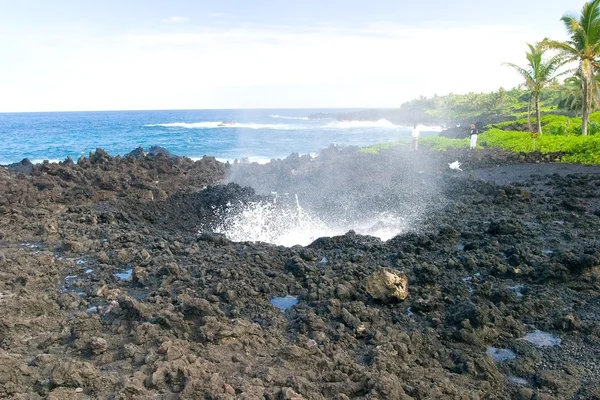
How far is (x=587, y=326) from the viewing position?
6.35 m

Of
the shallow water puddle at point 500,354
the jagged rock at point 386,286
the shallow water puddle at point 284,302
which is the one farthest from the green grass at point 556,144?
the shallow water puddle at point 284,302

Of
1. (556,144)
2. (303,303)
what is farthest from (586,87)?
(303,303)

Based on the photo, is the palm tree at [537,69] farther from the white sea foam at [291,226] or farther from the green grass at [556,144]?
the white sea foam at [291,226]

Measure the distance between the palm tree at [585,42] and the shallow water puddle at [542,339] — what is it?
2119 cm

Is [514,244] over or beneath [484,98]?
beneath

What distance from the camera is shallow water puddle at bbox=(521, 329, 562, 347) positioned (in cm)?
615

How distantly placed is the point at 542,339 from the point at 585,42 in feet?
72.0

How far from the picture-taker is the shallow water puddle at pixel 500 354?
19.1ft

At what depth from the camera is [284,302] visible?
24.2 ft

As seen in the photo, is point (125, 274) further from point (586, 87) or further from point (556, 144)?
point (586, 87)

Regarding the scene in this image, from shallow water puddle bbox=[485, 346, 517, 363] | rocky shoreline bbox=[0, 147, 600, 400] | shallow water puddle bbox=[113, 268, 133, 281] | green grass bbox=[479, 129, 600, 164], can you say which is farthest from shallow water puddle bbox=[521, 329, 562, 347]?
green grass bbox=[479, 129, 600, 164]

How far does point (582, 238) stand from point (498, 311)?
4.50 m

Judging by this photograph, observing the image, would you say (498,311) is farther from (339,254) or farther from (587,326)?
(339,254)

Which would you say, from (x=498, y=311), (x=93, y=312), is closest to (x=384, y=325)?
(x=498, y=311)
